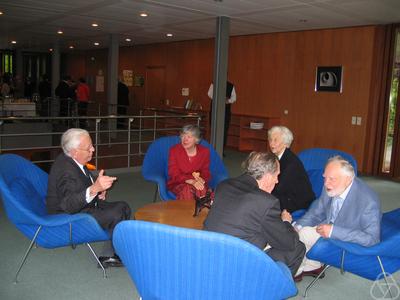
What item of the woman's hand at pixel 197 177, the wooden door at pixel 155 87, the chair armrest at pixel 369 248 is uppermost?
the wooden door at pixel 155 87

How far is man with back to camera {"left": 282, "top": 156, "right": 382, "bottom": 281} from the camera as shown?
274cm

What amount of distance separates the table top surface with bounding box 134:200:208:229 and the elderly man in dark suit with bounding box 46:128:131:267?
21 centimetres

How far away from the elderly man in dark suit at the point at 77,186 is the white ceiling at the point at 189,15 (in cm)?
391

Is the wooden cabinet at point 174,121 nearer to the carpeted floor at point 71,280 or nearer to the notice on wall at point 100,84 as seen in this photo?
the notice on wall at point 100,84

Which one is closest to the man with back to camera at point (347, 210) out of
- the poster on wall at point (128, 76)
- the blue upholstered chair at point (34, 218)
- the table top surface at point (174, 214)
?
the table top surface at point (174, 214)

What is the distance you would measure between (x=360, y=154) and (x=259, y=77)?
10.4 ft

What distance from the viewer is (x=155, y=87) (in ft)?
44.5

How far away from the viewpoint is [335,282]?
351 cm

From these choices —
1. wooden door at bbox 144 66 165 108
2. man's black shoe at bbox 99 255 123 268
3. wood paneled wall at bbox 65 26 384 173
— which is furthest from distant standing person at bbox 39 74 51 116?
man's black shoe at bbox 99 255 123 268

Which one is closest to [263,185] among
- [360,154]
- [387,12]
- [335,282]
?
[335,282]

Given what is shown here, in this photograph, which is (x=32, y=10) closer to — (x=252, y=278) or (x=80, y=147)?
(x=80, y=147)

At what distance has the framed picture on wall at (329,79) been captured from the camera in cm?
844

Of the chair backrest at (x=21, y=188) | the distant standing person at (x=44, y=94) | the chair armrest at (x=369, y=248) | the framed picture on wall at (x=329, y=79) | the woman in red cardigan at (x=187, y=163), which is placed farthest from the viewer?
the distant standing person at (x=44, y=94)

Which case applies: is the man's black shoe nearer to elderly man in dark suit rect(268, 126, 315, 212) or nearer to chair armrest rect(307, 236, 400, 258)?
elderly man in dark suit rect(268, 126, 315, 212)
